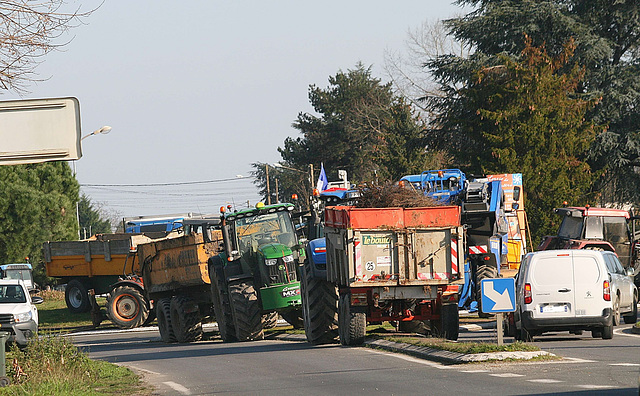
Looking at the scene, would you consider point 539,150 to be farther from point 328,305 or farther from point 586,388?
point 586,388

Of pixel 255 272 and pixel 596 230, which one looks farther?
pixel 596 230

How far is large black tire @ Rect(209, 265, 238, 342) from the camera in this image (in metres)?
23.0

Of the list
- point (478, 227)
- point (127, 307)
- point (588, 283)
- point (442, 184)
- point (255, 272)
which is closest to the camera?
point (588, 283)

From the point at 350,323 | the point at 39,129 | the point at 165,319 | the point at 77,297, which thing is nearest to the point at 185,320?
the point at 165,319

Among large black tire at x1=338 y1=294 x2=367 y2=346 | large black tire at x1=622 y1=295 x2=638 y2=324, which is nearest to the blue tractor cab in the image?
large black tire at x1=622 y1=295 x2=638 y2=324

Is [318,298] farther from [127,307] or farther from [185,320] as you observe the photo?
[127,307]

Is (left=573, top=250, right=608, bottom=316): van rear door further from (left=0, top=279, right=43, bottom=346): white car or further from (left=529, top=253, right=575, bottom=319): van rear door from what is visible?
(left=0, top=279, right=43, bottom=346): white car

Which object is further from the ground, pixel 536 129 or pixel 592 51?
pixel 592 51

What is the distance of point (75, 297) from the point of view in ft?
131

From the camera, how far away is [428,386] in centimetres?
1251

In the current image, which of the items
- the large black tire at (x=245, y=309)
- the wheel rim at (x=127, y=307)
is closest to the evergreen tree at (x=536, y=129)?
the wheel rim at (x=127, y=307)

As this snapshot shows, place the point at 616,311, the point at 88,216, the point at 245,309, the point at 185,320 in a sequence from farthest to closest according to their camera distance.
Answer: the point at 88,216
the point at 185,320
the point at 245,309
the point at 616,311

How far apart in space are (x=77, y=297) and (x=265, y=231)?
61.2 ft

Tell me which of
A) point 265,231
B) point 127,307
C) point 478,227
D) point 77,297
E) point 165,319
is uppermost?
point 265,231
